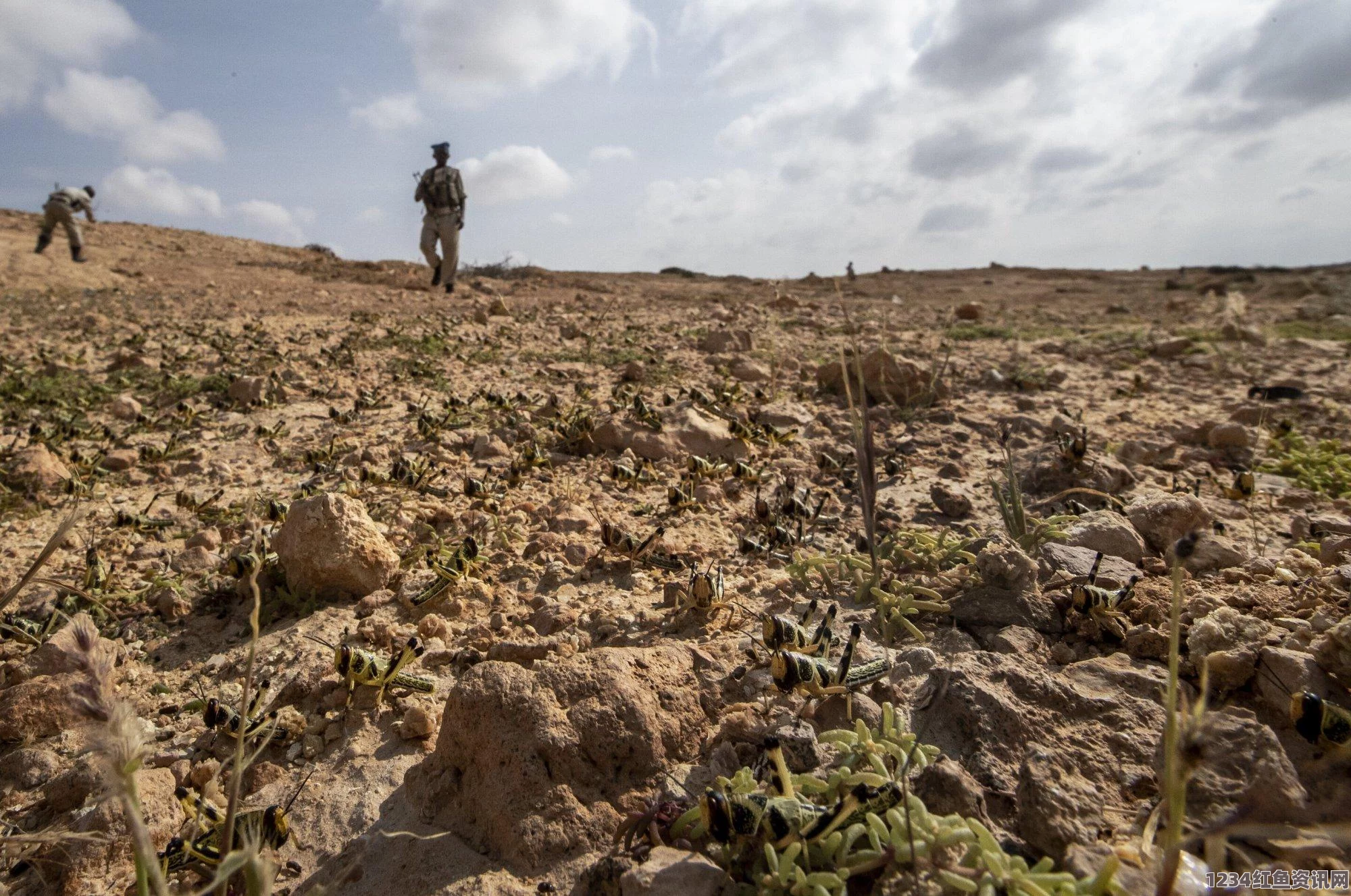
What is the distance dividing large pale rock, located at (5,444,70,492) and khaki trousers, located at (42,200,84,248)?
14231mm

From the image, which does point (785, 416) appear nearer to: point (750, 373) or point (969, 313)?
point (750, 373)

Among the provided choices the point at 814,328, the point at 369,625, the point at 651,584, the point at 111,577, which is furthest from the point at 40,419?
the point at 814,328

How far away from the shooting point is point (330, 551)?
8.56ft

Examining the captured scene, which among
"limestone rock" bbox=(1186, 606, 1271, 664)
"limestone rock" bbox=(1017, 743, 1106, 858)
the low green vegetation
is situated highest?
the low green vegetation

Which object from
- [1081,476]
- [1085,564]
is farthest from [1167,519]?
[1081,476]

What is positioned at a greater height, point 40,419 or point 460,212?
point 460,212

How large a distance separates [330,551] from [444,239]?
33.6 feet

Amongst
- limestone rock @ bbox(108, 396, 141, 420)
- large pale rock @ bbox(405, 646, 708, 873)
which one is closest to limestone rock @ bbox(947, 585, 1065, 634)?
large pale rock @ bbox(405, 646, 708, 873)

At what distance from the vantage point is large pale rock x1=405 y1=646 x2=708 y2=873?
1567 mm

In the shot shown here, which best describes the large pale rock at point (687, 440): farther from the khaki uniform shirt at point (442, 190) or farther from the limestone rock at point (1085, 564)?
the khaki uniform shirt at point (442, 190)

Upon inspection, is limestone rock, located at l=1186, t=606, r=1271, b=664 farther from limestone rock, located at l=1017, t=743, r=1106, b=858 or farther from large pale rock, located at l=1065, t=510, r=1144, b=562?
large pale rock, located at l=1065, t=510, r=1144, b=562

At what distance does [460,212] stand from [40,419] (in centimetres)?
816

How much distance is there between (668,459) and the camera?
13.4 feet

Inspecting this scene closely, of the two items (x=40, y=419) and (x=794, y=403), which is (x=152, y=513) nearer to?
(x=40, y=419)
